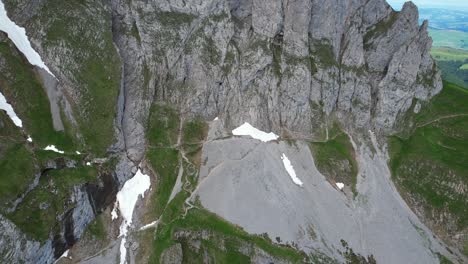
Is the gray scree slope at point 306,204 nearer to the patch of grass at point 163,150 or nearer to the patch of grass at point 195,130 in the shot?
the patch of grass at point 195,130

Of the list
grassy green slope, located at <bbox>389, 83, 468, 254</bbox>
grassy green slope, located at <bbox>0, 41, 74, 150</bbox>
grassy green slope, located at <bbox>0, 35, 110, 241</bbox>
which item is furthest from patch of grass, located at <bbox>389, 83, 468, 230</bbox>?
grassy green slope, located at <bbox>0, 41, 74, 150</bbox>

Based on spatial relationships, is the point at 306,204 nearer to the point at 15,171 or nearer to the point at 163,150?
the point at 163,150

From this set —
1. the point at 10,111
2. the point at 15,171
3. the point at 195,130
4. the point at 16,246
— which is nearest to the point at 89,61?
the point at 10,111

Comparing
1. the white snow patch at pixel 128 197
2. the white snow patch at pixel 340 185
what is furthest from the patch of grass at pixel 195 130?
the white snow patch at pixel 340 185

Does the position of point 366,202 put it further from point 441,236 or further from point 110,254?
point 110,254

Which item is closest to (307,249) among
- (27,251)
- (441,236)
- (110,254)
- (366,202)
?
(366,202)

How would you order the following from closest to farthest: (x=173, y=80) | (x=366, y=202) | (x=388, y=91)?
1. (x=366, y=202)
2. (x=173, y=80)
3. (x=388, y=91)
